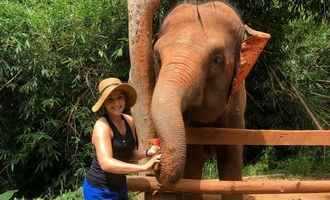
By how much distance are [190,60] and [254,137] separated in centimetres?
74

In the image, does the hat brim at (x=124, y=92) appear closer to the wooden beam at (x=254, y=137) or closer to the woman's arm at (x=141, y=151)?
the woman's arm at (x=141, y=151)

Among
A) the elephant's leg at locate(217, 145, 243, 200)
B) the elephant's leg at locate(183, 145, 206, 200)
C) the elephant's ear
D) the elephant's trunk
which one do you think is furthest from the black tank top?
the elephant's leg at locate(217, 145, 243, 200)

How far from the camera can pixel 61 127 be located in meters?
8.29

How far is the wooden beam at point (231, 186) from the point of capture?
3.68 metres

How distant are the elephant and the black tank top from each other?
20cm

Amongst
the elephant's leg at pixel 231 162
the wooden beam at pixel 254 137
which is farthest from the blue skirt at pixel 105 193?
the elephant's leg at pixel 231 162

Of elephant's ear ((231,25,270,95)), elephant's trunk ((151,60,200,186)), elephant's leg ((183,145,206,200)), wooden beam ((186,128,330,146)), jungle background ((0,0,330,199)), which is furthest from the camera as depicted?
jungle background ((0,0,330,199))

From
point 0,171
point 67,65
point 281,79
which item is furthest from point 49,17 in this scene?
point 281,79

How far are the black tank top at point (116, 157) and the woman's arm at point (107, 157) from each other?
0.08 meters

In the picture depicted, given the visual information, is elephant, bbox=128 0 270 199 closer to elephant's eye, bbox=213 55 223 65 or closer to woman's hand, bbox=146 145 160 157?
elephant's eye, bbox=213 55 223 65

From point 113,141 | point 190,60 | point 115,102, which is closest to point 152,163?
point 113,141

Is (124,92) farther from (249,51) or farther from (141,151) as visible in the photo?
(249,51)

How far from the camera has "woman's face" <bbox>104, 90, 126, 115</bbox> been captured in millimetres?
3768

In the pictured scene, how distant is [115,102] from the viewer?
379cm
